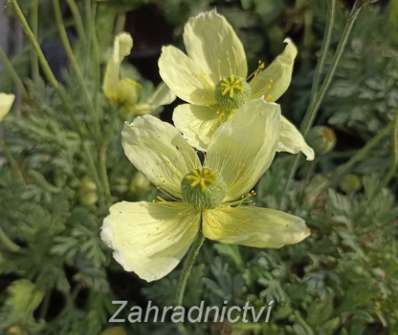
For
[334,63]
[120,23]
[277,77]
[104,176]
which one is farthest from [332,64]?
[120,23]

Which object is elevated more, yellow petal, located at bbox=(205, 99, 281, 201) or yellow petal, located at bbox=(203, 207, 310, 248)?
yellow petal, located at bbox=(205, 99, 281, 201)

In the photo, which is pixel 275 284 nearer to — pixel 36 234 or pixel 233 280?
pixel 233 280

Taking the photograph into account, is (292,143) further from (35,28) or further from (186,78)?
(35,28)

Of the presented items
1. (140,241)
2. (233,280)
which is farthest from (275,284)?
(140,241)

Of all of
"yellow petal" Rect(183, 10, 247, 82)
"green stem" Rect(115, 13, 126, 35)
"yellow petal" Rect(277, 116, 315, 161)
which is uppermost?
"yellow petal" Rect(183, 10, 247, 82)

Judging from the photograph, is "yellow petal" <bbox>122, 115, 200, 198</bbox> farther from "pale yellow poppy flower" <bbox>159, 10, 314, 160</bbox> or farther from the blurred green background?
the blurred green background

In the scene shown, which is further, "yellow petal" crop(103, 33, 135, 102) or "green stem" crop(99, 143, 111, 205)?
"green stem" crop(99, 143, 111, 205)

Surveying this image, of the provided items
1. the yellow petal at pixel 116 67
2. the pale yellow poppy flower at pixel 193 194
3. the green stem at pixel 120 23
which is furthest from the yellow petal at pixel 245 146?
the green stem at pixel 120 23

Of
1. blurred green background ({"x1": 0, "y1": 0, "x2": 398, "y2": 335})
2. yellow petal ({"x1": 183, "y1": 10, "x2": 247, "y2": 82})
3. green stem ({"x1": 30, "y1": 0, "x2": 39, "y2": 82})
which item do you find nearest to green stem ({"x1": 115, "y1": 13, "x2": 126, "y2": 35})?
blurred green background ({"x1": 0, "y1": 0, "x2": 398, "y2": 335})
